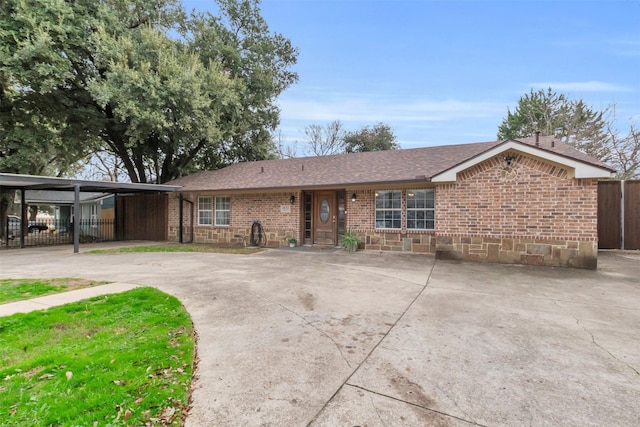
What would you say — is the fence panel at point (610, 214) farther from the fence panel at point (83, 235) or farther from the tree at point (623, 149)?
the fence panel at point (83, 235)

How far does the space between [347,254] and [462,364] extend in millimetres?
7212

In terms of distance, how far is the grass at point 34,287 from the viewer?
4.97 m

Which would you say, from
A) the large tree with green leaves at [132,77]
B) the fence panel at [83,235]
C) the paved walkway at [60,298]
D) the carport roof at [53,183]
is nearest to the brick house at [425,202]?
the carport roof at [53,183]

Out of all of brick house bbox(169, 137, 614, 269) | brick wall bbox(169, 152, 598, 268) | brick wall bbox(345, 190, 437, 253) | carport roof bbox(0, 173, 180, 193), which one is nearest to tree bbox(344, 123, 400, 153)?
brick house bbox(169, 137, 614, 269)

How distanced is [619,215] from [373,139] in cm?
1662

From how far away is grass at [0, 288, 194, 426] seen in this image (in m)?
2.12

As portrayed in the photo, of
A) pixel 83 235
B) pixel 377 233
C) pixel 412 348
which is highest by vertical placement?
pixel 377 233

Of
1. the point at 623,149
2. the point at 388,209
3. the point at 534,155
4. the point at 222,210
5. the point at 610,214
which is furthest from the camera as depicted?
the point at 623,149

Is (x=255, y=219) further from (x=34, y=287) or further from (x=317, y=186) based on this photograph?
(x=34, y=287)

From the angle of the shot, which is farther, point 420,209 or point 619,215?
point 420,209

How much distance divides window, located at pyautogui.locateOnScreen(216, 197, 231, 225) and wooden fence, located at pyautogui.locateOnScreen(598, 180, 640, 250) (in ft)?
45.2

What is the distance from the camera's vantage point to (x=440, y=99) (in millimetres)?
19062

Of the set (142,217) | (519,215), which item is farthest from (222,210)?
(519,215)

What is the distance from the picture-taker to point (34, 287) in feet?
18.0
